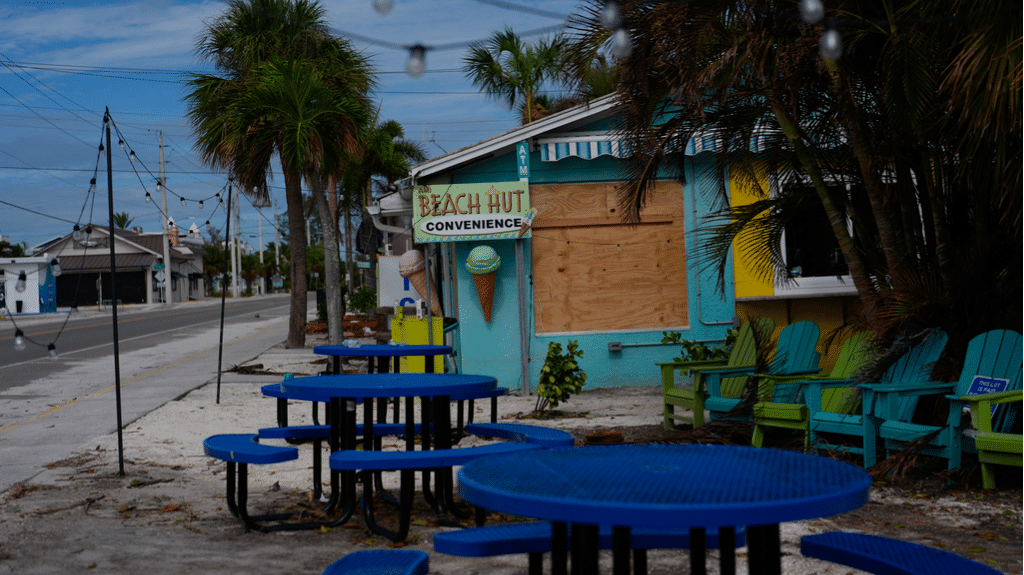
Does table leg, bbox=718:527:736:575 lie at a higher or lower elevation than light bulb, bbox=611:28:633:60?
lower

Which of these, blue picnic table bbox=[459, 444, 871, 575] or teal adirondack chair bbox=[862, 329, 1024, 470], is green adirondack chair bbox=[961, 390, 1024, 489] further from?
blue picnic table bbox=[459, 444, 871, 575]

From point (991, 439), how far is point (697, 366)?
346 centimetres

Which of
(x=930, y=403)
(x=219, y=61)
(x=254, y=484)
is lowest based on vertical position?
(x=254, y=484)

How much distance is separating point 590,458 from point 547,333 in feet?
30.9

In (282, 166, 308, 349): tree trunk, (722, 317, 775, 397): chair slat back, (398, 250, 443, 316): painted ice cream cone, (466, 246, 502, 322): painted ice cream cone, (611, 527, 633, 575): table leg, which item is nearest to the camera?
(611, 527, 633, 575): table leg

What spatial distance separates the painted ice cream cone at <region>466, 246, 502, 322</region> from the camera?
11797 millimetres

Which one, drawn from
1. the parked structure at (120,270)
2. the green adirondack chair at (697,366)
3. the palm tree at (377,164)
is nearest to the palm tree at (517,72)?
the palm tree at (377,164)

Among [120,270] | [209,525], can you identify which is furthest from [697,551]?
[120,270]

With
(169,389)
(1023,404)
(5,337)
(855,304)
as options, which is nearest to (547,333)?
(855,304)

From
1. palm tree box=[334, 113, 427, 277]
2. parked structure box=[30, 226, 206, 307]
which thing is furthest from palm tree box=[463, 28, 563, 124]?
parked structure box=[30, 226, 206, 307]

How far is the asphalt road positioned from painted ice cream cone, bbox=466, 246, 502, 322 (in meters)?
4.35

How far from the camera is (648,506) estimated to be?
208cm

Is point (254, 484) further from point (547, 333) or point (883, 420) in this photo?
point (547, 333)

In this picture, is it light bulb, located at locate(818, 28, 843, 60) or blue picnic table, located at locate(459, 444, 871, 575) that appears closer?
blue picnic table, located at locate(459, 444, 871, 575)
